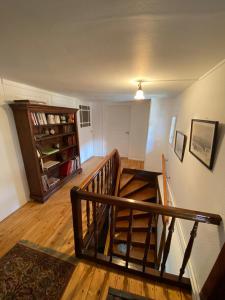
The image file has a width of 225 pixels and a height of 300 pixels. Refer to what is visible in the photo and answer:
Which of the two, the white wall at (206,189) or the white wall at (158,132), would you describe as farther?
the white wall at (158,132)

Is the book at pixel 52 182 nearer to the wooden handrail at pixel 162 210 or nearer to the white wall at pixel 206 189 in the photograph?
the wooden handrail at pixel 162 210

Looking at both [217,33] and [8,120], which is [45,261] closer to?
[8,120]

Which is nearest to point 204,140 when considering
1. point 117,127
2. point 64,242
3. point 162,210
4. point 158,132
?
point 162,210

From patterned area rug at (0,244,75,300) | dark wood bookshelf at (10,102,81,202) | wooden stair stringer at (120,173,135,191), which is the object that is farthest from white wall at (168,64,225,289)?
dark wood bookshelf at (10,102,81,202)

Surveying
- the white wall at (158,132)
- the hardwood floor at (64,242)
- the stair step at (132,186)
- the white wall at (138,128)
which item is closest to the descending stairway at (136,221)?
the stair step at (132,186)

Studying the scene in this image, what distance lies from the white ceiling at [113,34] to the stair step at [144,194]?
291 cm

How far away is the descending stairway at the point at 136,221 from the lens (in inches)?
103

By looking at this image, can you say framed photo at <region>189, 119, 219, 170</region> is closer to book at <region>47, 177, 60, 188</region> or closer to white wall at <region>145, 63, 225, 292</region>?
white wall at <region>145, 63, 225, 292</region>

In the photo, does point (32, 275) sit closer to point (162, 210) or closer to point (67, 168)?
point (162, 210)

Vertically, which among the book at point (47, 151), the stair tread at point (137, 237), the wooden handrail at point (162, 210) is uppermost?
the wooden handrail at point (162, 210)

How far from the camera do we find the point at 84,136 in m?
4.71

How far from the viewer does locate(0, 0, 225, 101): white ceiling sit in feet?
1.98

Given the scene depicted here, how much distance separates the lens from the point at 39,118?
2355 millimetres

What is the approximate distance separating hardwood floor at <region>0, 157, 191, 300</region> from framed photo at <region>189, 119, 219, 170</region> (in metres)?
1.21
